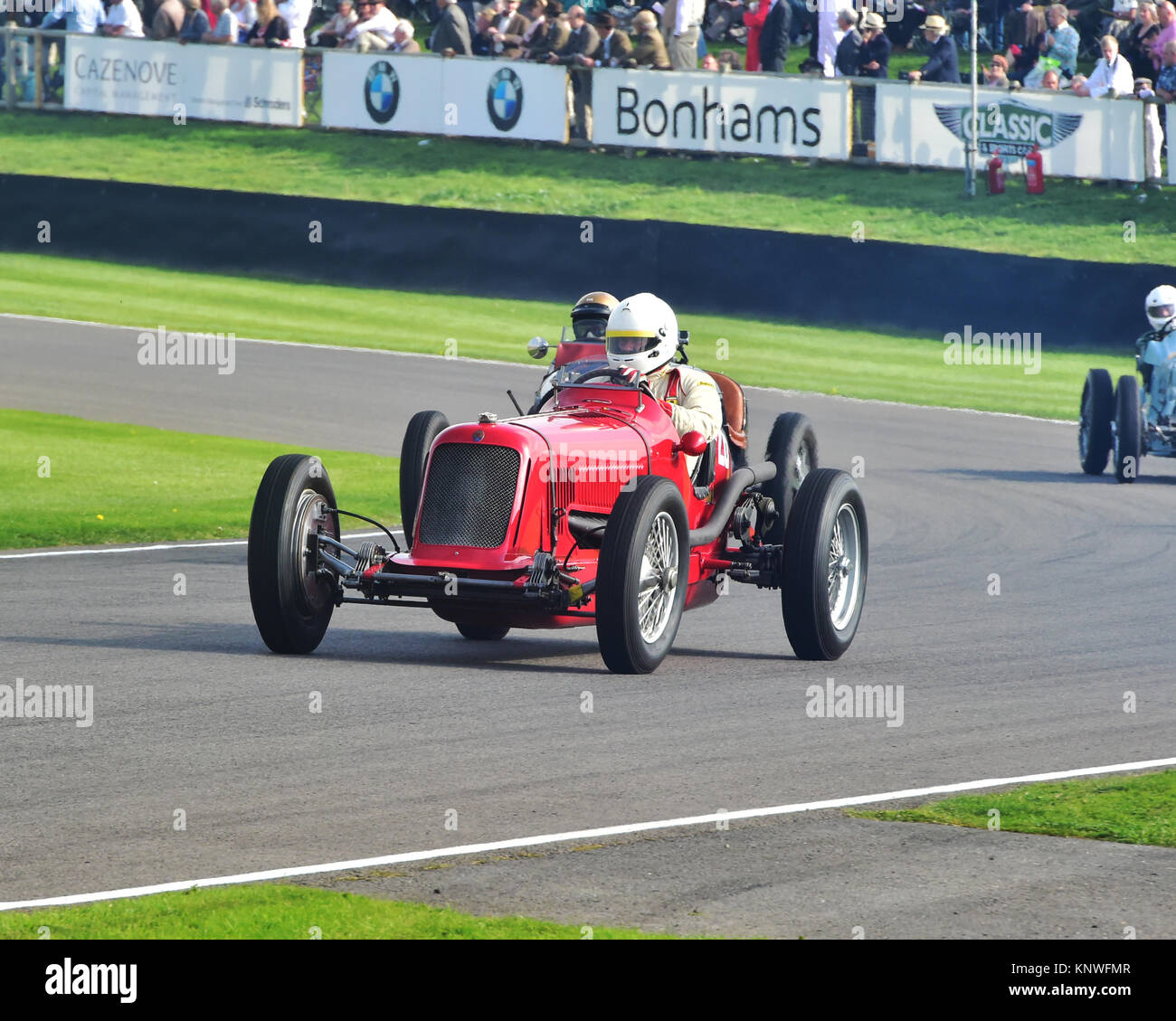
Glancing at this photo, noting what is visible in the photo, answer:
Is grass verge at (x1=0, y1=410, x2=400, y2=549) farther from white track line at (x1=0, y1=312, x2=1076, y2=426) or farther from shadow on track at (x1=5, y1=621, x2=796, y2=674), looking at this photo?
white track line at (x1=0, y1=312, x2=1076, y2=426)

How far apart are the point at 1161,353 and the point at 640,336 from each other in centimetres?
863

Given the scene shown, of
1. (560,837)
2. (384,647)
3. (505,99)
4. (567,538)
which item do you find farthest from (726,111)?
(560,837)

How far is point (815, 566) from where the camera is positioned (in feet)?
34.0

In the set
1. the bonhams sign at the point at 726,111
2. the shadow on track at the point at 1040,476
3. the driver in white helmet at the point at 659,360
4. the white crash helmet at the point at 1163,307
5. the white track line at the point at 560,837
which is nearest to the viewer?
the white track line at the point at 560,837

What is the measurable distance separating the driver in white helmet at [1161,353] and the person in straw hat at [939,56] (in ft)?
38.8

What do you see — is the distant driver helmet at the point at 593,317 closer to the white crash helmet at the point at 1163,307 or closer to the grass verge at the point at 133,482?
the grass verge at the point at 133,482

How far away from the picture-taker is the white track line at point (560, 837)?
6.05m

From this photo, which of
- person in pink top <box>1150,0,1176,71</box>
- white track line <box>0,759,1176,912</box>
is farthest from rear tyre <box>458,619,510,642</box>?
person in pink top <box>1150,0,1176,71</box>

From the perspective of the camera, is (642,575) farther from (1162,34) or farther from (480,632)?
(1162,34)

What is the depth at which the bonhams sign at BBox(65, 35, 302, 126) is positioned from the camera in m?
32.7

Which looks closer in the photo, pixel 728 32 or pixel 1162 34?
pixel 1162 34

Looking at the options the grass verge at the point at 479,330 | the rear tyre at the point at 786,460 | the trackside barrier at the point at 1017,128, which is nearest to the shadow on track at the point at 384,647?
the rear tyre at the point at 786,460

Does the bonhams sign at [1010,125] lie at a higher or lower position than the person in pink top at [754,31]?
lower

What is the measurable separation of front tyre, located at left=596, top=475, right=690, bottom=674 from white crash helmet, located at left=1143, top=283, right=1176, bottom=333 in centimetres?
914
